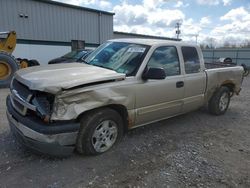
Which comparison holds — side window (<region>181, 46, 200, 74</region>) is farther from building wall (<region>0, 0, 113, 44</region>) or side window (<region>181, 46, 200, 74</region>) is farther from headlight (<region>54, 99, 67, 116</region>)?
building wall (<region>0, 0, 113, 44</region>)

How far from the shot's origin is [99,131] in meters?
3.76

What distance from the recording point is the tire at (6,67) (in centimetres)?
941

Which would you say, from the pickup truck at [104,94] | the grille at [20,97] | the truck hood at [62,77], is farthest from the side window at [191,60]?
the grille at [20,97]

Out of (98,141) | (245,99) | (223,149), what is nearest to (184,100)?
(223,149)

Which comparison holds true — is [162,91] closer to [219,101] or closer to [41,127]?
[41,127]

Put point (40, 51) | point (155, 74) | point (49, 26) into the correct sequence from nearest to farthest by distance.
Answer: point (155, 74) → point (40, 51) → point (49, 26)

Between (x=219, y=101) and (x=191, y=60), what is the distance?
1713 millimetres

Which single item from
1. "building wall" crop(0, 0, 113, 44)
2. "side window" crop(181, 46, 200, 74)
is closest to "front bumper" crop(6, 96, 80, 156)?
"side window" crop(181, 46, 200, 74)

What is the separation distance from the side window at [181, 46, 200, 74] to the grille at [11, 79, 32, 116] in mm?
3063

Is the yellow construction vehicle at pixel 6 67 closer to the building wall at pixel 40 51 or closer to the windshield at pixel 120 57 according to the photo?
the windshield at pixel 120 57

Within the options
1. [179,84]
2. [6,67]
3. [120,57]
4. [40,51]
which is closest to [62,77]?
[120,57]

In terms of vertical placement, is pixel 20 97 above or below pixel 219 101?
above

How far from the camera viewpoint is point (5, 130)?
4.74m

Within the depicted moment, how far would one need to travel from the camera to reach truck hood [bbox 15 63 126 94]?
314 cm
